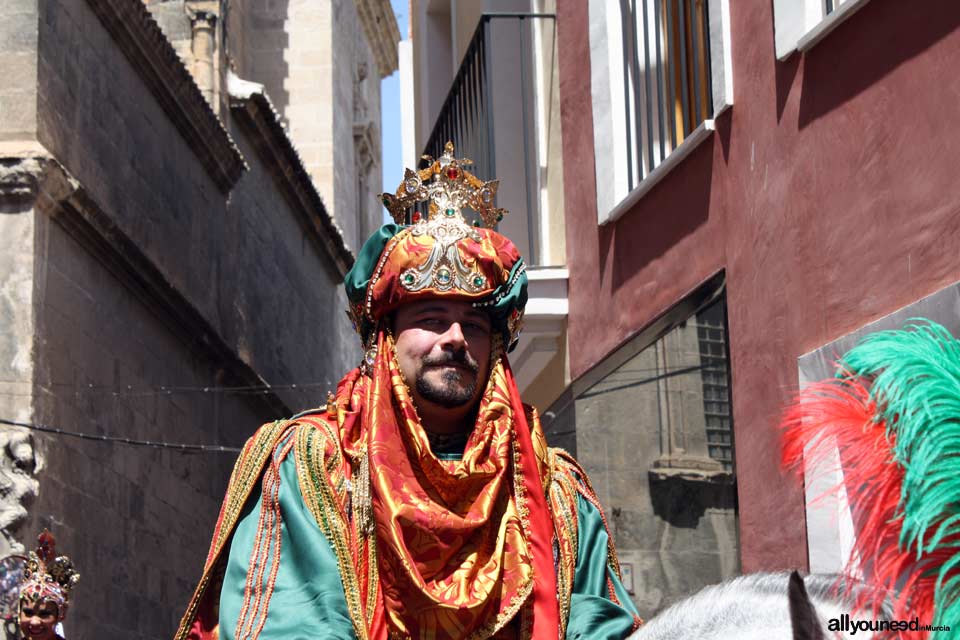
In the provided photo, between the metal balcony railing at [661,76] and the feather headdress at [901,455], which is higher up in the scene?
the metal balcony railing at [661,76]

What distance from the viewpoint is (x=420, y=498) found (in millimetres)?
4438

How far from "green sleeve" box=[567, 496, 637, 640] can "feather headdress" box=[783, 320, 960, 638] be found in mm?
1671

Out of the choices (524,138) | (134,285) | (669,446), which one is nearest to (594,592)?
(669,446)

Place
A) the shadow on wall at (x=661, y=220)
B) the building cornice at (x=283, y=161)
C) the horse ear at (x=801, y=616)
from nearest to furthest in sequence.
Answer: the horse ear at (x=801, y=616), the shadow on wall at (x=661, y=220), the building cornice at (x=283, y=161)

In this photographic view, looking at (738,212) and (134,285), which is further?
(134,285)

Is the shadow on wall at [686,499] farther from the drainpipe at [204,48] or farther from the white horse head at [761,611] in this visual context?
the drainpipe at [204,48]

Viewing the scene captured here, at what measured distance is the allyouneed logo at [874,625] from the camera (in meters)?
2.34

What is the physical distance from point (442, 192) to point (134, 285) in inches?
434

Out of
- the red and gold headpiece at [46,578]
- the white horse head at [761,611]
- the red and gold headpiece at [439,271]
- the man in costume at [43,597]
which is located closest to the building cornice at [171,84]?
the red and gold headpiece at [46,578]

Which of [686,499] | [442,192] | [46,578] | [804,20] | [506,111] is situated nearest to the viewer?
[442,192]

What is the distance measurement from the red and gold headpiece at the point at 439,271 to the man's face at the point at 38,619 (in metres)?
4.19

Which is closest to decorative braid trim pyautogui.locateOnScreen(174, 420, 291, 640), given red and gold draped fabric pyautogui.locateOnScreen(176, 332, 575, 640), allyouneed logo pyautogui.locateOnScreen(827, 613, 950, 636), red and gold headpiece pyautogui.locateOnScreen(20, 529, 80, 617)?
red and gold draped fabric pyautogui.locateOnScreen(176, 332, 575, 640)

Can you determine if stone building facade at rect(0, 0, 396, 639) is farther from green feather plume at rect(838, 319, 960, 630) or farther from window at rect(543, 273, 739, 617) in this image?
green feather plume at rect(838, 319, 960, 630)

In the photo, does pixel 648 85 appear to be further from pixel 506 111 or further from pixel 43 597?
pixel 43 597
